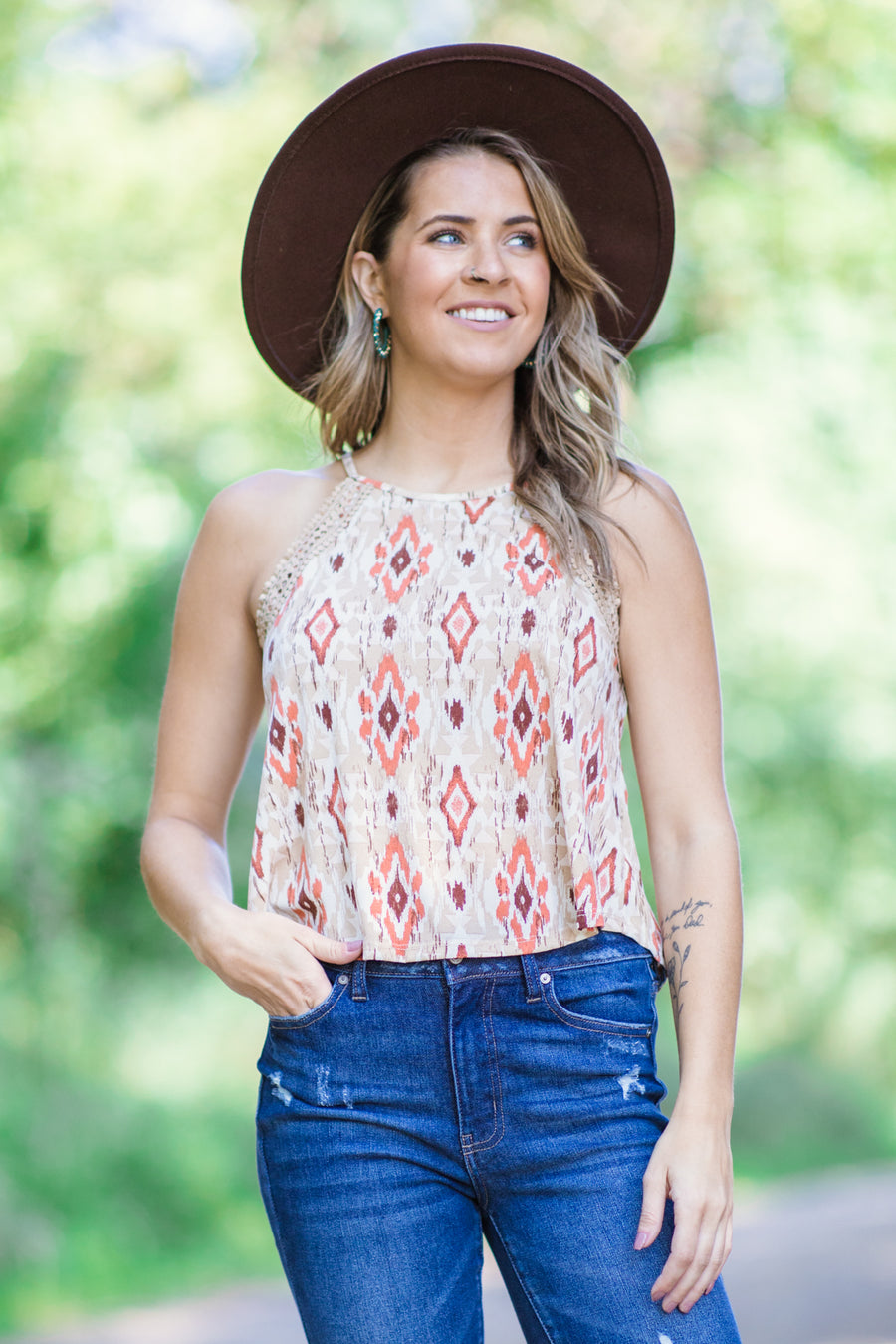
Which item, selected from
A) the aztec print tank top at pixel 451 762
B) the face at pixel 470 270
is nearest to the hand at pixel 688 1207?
the aztec print tank top at pixel 451 762

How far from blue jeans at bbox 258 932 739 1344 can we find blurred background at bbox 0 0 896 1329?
3916 mm

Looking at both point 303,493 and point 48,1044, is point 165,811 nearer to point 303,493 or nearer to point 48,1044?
point 303,493

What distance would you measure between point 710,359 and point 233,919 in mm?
5332

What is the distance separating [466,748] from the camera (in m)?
1.89

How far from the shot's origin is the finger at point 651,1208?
1.71 m

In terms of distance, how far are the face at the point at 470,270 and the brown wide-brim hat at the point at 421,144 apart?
9 centimetres

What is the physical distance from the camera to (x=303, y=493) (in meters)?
2.18

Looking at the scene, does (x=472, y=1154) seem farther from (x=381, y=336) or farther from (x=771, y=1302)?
(x=771, y=1302)

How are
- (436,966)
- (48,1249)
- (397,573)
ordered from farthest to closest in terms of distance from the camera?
1. (48,1249)
2. (397,573)
3. (436,966)

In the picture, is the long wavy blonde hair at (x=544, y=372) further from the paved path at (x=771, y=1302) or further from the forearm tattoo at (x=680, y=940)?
the paved path at (x=771, y=1302)

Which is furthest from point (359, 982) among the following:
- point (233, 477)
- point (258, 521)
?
point (233, 477)

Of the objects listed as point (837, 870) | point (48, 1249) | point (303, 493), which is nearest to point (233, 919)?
point (303, 493)

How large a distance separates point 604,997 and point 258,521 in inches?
33.0

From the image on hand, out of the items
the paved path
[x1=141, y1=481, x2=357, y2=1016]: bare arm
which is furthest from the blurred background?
[x1=141, y1=481, x2=357, y2=1016]: bare arm
